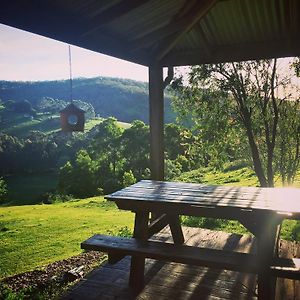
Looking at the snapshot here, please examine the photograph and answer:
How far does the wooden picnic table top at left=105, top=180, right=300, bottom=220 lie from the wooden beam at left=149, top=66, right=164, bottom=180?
58.0 inches

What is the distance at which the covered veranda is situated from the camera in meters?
3.62

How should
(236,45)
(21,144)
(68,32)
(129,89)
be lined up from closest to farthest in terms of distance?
(68,32) → (236,45) → (21,144) → (129,89)

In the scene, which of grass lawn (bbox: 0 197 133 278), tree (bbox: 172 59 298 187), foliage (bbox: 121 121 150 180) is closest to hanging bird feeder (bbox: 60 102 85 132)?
grass lawn (bbox: 0 197 133 278)

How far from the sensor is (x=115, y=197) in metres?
4.11

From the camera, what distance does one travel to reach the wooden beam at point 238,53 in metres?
5.47

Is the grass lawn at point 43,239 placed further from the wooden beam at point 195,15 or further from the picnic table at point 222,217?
the wooden beam at point 195,15

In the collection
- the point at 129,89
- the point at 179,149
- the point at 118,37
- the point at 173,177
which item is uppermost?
the point at 129,89

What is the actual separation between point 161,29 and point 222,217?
313cm

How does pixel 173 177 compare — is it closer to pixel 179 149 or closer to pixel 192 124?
pixel 179 149

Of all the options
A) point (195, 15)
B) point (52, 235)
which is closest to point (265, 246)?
point (195, 15)

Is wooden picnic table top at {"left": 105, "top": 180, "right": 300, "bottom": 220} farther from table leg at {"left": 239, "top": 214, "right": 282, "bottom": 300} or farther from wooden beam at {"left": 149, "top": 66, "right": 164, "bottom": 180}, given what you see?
wooden beam at {"left": 149, "top": 66, "right": 164, "bottom": 180}

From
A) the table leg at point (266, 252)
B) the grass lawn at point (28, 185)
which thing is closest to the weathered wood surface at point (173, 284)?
the table leg at point (266, 252)

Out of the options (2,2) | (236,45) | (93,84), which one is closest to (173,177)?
(236,45)

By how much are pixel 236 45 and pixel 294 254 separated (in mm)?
3715
